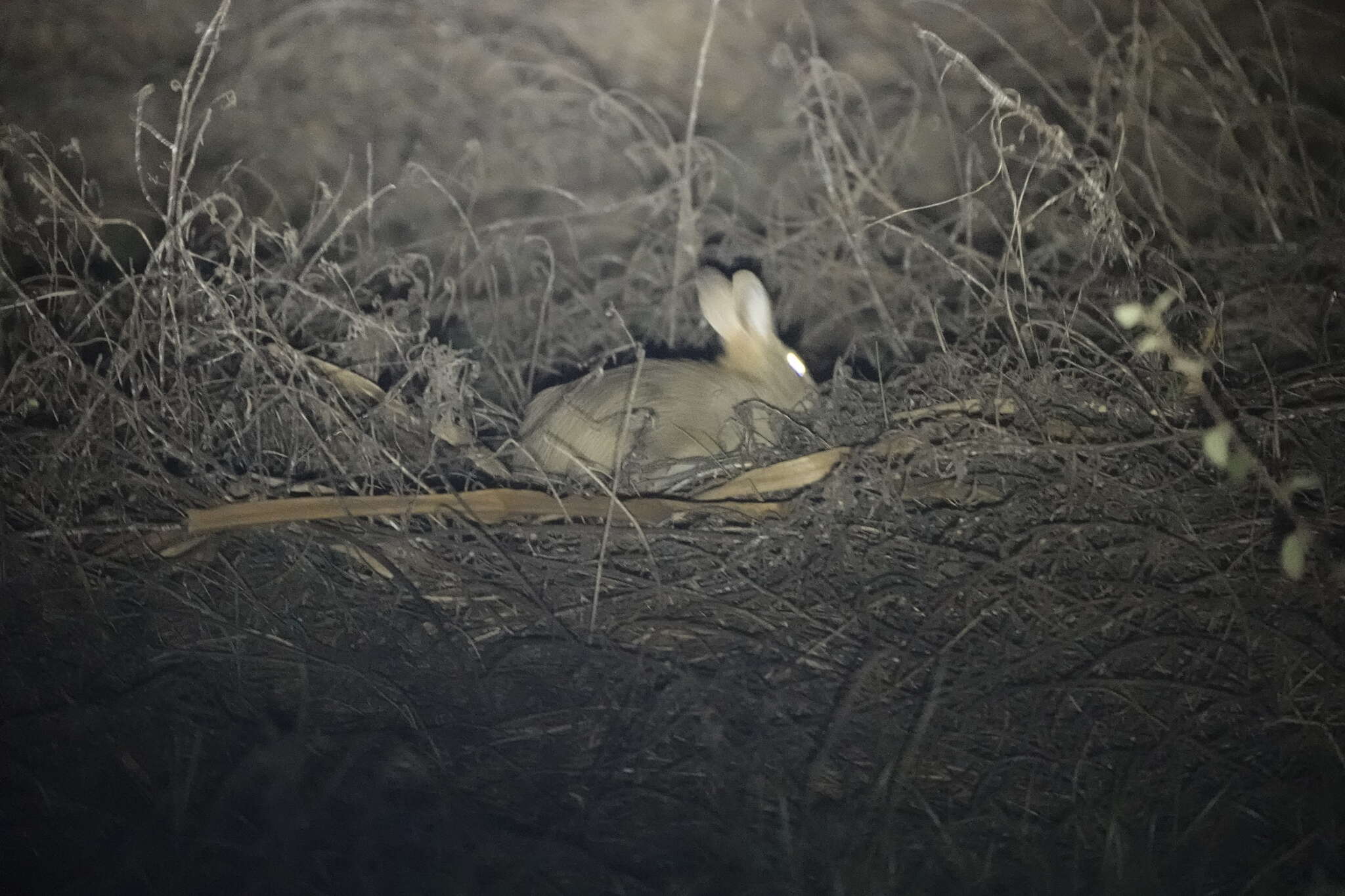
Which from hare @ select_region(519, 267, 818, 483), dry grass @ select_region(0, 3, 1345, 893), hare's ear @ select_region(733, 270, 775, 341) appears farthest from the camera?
hare's ear @ select_region(733, 270, 775, 341)

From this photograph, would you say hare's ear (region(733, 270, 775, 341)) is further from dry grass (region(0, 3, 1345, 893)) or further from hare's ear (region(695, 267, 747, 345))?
dry grass (region(0, 3, 1345, 893))

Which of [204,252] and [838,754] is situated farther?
[204,252]

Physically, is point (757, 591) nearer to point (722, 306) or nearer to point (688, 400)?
point (688, 400)

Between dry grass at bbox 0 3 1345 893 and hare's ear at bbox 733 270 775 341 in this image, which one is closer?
dry grass at bbox 0 3 1345 893

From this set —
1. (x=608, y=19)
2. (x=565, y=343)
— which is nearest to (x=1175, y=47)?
(x=608, y=19)

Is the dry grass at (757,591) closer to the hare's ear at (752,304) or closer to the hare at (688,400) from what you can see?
the hare at (688,400)

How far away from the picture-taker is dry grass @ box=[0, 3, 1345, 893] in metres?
1.96

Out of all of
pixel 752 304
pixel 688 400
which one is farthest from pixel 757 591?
pixel 752 304

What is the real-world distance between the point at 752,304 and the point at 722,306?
10 centimetres

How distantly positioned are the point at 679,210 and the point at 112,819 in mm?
2469

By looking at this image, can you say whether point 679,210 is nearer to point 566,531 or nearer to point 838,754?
point 566,531

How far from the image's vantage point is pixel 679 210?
3.70 m

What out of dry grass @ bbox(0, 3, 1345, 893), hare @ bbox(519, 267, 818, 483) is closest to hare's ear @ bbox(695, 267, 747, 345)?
hare @ bbox(519, 267, 818, 483)

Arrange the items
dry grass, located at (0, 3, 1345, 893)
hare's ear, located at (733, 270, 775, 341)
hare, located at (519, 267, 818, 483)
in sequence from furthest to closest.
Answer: hare's ear, located at (733, 270, 775, 341) < hare, located at (519, 267, 818, 483) < dry grass, located at (0, 3, 1345, 893)
